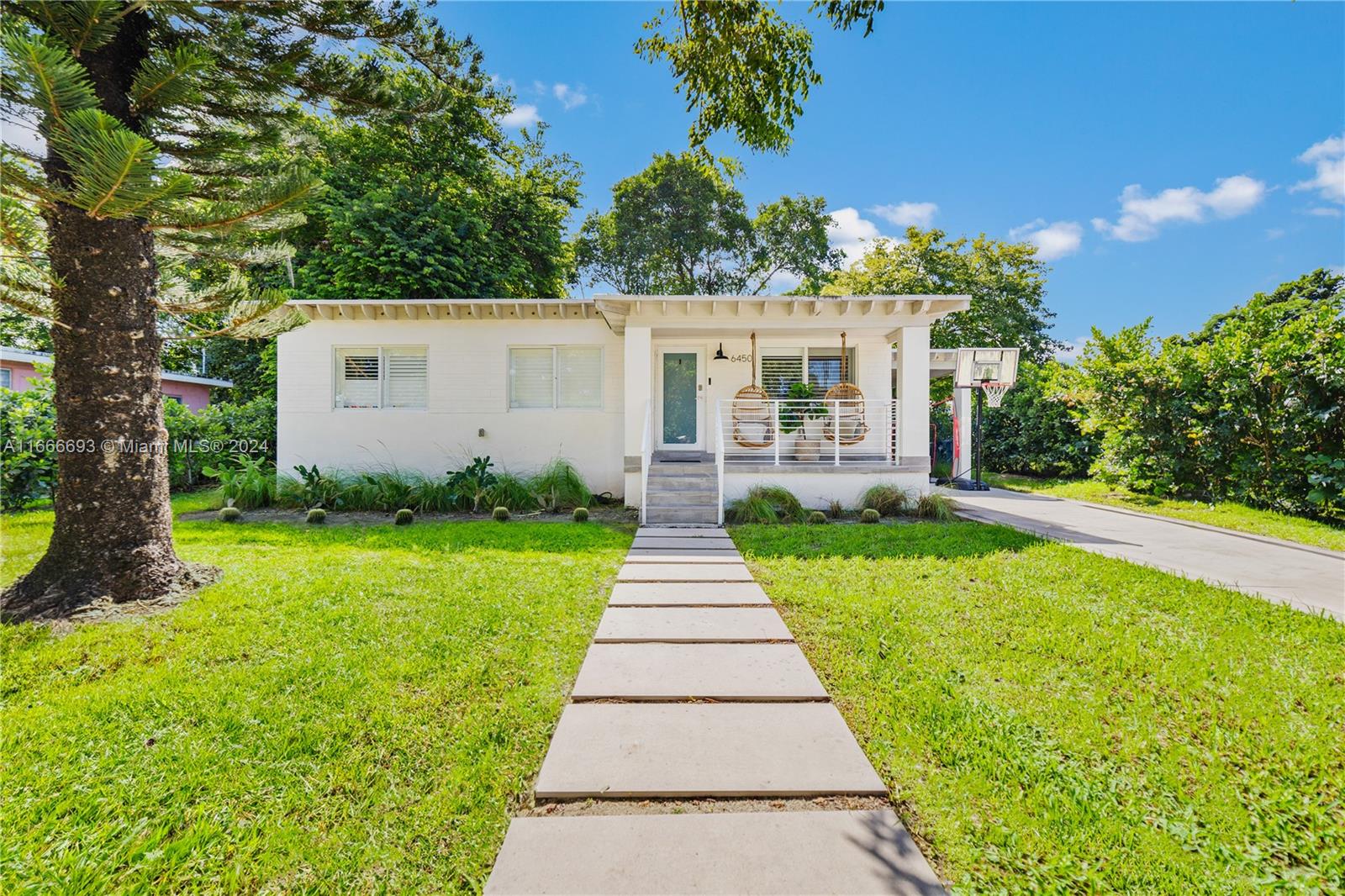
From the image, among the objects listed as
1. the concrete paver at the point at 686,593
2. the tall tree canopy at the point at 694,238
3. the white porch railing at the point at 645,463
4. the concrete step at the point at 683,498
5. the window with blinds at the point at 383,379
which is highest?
the tall tree canopy at the point at 694,238

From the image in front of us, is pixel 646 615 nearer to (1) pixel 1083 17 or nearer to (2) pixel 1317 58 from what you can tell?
(1) pixel 1083 17

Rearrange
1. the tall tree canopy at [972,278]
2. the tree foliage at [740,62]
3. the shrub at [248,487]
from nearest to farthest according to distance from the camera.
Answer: the tree foliage at [740,62]
the shrub at [248,487]
the tall tree canopy at [972,278]

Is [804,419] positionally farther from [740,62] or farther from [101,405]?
[101,405]

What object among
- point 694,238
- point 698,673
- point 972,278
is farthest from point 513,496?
point 972,278

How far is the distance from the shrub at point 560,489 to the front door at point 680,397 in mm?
2083

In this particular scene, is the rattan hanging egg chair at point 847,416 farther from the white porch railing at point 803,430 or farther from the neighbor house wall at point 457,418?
the neighbor house wall at point 457,418

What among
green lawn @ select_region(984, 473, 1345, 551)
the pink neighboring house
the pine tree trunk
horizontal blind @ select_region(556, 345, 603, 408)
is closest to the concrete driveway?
green lawn @ select_region(984, 473, 1345, 551)

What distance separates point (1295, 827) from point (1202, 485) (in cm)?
930

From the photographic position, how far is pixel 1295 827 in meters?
1.73

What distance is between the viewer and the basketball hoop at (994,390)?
1154cm

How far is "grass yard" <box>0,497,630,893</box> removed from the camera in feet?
5.06

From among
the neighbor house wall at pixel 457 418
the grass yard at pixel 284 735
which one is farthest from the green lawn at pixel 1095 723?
the neighbor house wall at pixel 457 418

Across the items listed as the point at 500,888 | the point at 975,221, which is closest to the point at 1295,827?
the point at 500,888

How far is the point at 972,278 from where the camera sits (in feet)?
60.2
